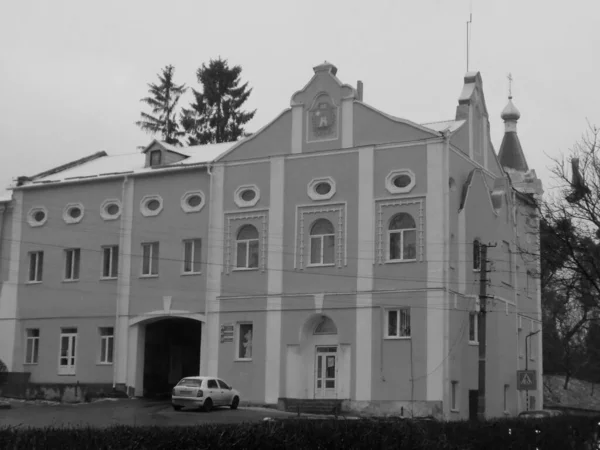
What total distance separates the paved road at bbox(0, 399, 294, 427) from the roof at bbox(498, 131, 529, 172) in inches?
866

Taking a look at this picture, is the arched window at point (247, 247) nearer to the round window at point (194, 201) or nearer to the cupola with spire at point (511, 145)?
the round window at point (194, 201)

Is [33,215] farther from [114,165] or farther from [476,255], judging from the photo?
[476,255]

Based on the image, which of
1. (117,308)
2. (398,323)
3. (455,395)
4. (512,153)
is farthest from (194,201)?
(512,153)

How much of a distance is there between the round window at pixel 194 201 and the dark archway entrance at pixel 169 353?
5.12 m

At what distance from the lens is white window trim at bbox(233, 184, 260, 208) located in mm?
42406

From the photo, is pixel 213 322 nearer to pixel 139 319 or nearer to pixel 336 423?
pixel 139 319

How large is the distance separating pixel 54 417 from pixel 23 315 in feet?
48.3

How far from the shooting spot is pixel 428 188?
3897cm

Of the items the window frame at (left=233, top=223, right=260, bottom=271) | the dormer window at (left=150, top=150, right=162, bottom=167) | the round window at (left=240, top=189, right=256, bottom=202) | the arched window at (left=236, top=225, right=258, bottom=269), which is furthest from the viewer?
the dormer window at (left=150, top=150, right=162, bottom=167)

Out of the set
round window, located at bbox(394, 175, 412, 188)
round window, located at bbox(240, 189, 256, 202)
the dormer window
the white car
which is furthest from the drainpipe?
round window, located at bbox(394, 175, 412, 188)

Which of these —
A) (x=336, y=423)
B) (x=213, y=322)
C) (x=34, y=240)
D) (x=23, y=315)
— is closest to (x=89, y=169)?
(x=34, y=240)

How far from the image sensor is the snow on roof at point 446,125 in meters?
41.2

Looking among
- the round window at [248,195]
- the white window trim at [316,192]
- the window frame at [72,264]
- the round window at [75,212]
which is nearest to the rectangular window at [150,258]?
the window frame at [72,264]

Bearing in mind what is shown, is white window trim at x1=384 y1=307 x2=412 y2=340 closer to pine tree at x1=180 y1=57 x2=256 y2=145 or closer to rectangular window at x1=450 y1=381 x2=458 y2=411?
rectangular window at x1=450 y1=381 x2=458 y2=411
